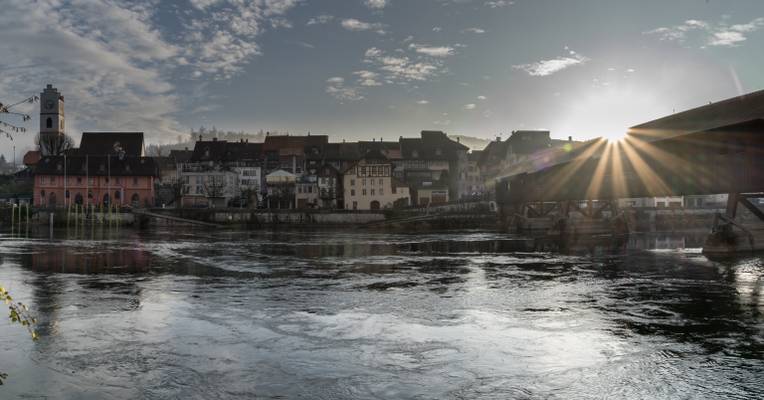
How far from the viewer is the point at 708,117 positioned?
31.6 metres

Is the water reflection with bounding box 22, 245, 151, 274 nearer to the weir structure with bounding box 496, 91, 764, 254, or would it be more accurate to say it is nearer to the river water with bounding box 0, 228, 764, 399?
the river water with bounding box 0, 228, 764, 399

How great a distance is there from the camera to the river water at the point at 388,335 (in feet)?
26.7

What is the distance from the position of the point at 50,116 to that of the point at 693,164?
131230mm

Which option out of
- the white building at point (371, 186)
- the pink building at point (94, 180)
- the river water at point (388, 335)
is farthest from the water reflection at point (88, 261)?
the pink building at point (94, 180)

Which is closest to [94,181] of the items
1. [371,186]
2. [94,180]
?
[94,180]

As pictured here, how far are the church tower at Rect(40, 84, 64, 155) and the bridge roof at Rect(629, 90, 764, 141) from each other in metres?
126

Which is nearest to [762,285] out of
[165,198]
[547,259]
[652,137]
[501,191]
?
[547,259]

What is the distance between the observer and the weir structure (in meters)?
29.6

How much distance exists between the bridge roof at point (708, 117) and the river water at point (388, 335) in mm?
9237

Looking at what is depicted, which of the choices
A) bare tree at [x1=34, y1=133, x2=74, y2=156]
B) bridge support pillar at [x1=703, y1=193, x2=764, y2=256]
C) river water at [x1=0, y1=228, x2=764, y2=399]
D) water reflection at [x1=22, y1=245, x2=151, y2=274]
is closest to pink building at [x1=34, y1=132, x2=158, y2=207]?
bare tree at [x1=34, y1=133, x2=74, y2=156]

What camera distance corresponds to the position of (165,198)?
113 m

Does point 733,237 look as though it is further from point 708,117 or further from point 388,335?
point 388,335

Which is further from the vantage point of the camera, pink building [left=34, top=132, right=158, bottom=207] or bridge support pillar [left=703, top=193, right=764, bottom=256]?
pink building [left=34, top=132, right=158, bottom=207]

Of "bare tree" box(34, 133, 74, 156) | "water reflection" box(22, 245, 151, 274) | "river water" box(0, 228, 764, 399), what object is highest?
"bare tree" box(34, 133, 74, 156)
